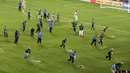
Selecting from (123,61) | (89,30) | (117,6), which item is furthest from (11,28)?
(117,6)

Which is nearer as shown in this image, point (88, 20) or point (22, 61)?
point (22, 61)

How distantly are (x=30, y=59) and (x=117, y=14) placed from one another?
39233mm

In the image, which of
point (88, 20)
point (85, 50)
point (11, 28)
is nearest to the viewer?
point (85, 50)

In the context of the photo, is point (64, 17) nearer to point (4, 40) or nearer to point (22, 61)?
point (4, 40)

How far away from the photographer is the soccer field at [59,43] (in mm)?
36562

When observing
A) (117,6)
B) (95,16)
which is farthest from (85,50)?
(117,6)

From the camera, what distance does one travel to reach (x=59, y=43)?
149ft

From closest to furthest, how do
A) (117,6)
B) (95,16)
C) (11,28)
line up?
(11,28), (95,16), (117,6)

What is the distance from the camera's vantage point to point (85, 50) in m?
43.7

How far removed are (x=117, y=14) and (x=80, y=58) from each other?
115 ft

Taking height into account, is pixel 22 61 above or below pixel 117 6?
below

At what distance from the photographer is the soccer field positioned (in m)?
36.6

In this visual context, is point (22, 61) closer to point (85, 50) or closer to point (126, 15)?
point (85, 50)

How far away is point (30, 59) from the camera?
124 feet
